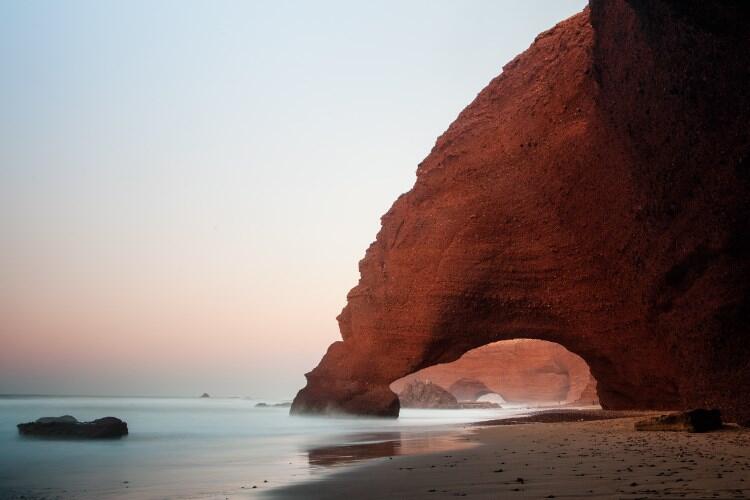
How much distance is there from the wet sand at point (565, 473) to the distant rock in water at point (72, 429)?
8.68 metres

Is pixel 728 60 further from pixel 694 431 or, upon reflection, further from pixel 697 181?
pixel 694 431

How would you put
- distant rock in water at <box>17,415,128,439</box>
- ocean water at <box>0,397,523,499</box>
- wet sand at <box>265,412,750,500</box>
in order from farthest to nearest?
distant rock in water at <box>17,415,128,439</box> → ocean water at <box>0,397,523,499</box> → wet sand at <box>265,412,750,500</box>

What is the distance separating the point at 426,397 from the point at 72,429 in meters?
37.8

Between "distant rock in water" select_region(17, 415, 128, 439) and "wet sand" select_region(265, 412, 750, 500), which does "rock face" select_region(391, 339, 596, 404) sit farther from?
"wet sand" select_region(265, 412, 750, 500)

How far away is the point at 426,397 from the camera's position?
48.7 m

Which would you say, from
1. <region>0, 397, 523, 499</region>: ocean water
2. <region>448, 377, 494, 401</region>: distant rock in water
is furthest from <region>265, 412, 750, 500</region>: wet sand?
<region>448, 377, 494, 401</region>: distant rock in water

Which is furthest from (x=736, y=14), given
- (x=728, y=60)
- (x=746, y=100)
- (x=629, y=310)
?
(x=629, y=310)

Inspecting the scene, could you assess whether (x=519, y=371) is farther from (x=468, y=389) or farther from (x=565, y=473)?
(x=565, y=473)

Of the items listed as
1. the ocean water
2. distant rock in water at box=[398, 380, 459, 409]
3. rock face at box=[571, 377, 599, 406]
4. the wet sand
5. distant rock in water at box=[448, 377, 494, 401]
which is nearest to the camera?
the wet sand

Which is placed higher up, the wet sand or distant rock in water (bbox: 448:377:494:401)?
distant rock in water (bbox: 448:377:494:401)

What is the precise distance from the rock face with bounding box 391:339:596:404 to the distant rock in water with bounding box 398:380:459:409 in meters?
9.65

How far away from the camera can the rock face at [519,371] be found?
61281mm

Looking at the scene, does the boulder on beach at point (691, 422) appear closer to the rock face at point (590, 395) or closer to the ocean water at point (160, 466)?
the ocean water at point (160, 466)

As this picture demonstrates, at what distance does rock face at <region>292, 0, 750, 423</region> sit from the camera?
9906 mm
